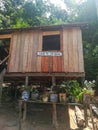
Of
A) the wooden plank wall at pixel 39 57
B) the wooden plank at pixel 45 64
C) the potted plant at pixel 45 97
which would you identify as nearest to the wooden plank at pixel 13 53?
the wooden plank wall at pixel 39 57

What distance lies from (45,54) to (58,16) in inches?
855

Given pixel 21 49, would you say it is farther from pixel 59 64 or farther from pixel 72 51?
pixel 72 51

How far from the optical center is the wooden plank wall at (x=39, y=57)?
1118 cm

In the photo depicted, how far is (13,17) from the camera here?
28.9 metres

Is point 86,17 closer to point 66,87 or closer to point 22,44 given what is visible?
point 22,44

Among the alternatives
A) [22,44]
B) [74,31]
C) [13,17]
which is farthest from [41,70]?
[13,17]

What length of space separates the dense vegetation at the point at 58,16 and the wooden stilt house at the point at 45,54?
745 cm

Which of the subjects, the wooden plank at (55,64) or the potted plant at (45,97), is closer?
the potted plant at (45,97)

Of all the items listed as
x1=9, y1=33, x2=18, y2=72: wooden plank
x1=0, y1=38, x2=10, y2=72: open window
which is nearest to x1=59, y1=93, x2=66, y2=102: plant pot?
x1=9, y1=33, x2=18, y2=72: wooden plank

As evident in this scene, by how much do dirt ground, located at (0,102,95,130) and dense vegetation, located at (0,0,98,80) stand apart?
864cm

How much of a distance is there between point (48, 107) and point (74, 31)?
625 cm

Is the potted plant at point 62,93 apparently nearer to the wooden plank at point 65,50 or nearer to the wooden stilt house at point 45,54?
the wooden stilt house at point 45,54

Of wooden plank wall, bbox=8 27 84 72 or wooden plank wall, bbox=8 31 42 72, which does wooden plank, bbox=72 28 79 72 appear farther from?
wooden plank wall, bbox=8 31 42 72

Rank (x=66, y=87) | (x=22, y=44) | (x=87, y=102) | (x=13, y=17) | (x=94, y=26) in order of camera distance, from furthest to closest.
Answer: (x=13, y=17)
(x=94, y=26)
(x=22, y=44)
(x=66, y=87)
(x=87, y=102)
